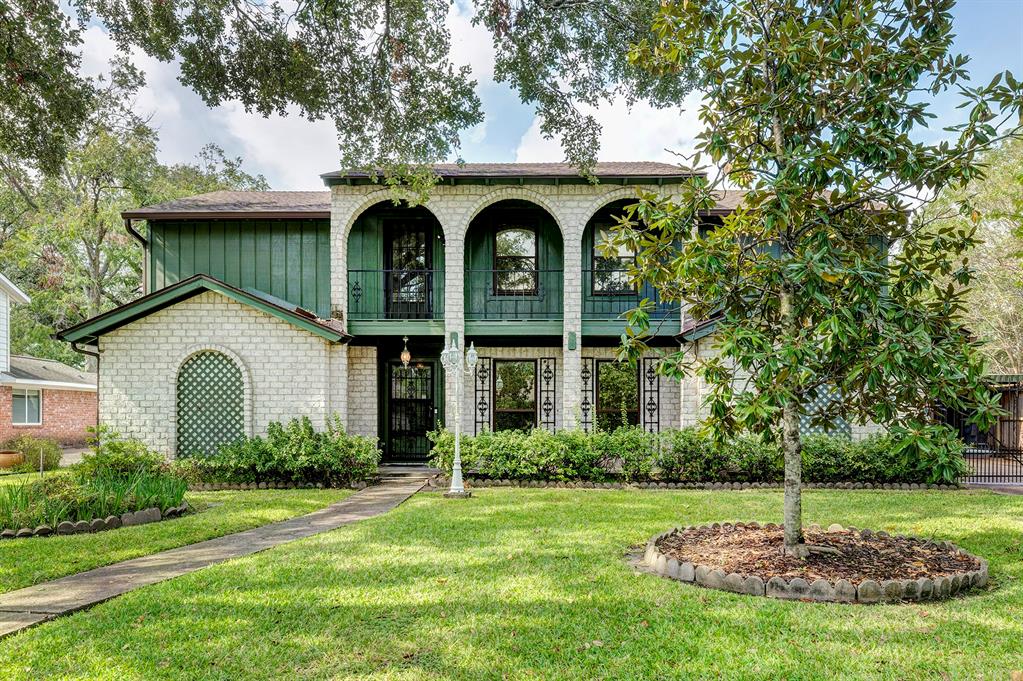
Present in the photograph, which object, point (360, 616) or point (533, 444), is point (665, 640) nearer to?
point (360, 616)

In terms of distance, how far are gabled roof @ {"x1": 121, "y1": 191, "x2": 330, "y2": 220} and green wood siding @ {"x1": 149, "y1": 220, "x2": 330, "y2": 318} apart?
35 cm

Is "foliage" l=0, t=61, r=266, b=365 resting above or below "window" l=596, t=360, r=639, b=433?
above

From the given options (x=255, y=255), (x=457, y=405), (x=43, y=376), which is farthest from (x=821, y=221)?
(x=43, y=376)

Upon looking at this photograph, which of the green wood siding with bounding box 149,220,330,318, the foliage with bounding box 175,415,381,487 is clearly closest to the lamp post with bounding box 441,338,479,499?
the foliage with bounding box 175,415,381,487

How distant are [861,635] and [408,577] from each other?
369cm

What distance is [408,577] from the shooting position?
218 inches

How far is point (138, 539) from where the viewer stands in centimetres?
728

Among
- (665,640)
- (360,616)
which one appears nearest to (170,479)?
(360,616)

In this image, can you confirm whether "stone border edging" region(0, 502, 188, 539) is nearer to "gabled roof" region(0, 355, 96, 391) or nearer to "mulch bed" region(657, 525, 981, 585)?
"mulch bed" region(657, 525, 981, 585)

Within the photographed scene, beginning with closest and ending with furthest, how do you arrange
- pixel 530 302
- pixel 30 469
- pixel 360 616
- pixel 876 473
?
pixel 360 616 < pixel 876 473 < pixel 530 302 < pixel 30 469

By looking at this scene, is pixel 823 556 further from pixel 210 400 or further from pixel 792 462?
pixel 210 400

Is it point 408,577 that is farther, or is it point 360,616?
point 408,577

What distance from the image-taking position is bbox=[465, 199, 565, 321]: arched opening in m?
14.5

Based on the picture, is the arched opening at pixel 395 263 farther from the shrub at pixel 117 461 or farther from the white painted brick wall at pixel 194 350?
the shrub at pixel 117 461
